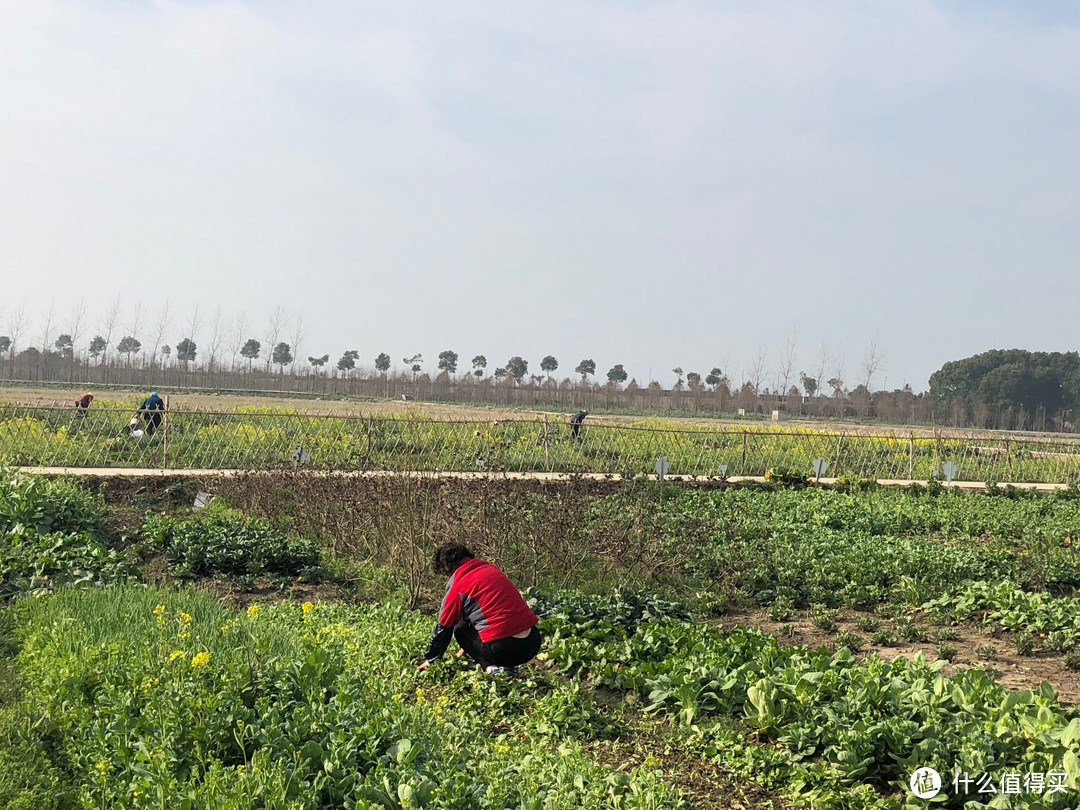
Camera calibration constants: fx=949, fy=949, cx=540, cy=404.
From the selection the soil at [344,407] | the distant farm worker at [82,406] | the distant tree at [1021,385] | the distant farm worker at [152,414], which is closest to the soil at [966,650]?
the distant farm worker at [152,414]

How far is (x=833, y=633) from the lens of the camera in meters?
7.57

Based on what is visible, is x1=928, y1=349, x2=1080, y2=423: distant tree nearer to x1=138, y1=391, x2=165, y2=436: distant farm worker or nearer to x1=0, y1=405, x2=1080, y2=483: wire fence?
x1=0, y1=405, x2=1080, y2=483: wire fence

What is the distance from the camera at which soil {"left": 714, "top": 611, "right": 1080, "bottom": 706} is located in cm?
621

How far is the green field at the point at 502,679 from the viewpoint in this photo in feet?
13.3

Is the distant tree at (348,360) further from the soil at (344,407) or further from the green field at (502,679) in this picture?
the green field at (502,679)

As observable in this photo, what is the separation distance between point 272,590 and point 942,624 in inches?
226

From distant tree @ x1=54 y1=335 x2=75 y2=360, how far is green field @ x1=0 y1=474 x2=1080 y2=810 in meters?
52.6

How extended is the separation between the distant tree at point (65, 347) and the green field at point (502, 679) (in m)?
52.6

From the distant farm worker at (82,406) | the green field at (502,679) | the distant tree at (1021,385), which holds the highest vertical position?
the distant tree at (1021,385)

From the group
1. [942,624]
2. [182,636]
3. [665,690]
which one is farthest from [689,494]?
[182,636]

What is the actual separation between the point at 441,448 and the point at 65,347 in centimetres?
5200

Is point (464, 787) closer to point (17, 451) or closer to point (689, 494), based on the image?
point (689, 494)

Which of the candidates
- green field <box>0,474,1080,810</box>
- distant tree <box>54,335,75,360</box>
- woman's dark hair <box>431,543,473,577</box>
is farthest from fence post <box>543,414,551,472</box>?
distant tree <box>54,335,75,360</box>

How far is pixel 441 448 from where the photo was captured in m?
18.5
